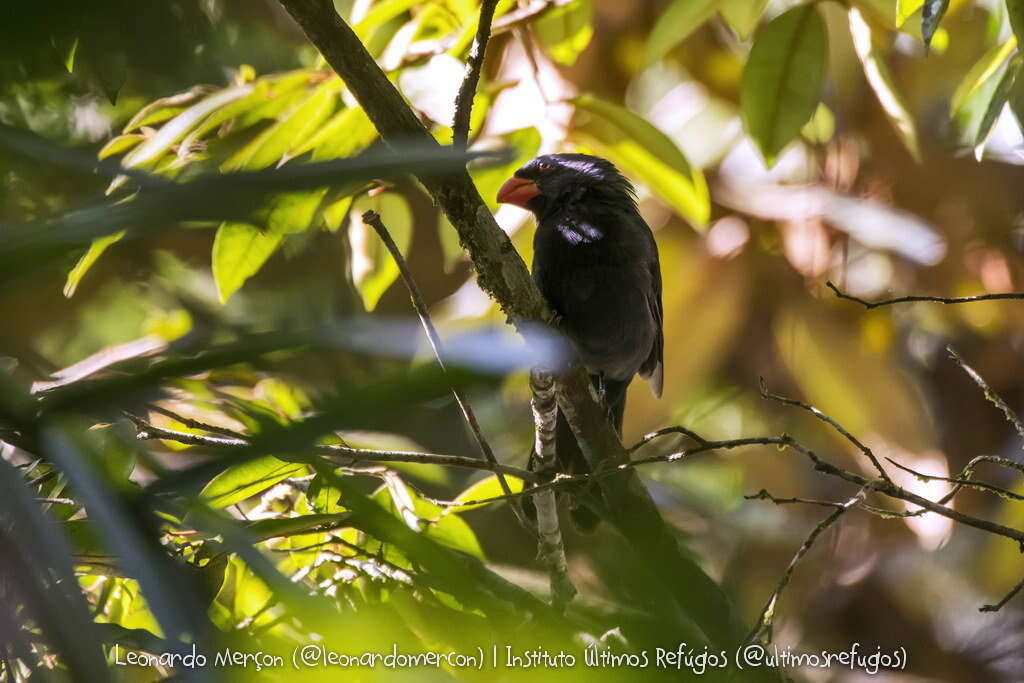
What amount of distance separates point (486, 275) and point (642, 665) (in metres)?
1.59

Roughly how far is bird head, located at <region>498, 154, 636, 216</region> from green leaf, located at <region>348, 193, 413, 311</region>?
64cm

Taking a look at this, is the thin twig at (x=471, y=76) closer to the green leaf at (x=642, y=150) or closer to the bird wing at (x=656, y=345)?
the green leaf at (x=642, y=150)

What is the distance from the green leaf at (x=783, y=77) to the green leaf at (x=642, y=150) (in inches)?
11.2

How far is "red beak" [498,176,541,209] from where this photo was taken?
3.46 meters

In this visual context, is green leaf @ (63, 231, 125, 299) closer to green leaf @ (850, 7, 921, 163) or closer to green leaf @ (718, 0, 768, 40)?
green leaf @ (718, 0, 768, 40)

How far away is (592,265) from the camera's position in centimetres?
324

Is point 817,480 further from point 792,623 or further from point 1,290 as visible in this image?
point 1,290

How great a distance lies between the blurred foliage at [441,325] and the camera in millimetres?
558

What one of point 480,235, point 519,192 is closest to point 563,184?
point 519,192

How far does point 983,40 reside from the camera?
3750mm

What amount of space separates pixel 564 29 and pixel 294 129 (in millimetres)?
976

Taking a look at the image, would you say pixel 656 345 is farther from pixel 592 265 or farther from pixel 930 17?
pixel 930 17

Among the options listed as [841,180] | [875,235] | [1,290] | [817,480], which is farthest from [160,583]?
[817,480]

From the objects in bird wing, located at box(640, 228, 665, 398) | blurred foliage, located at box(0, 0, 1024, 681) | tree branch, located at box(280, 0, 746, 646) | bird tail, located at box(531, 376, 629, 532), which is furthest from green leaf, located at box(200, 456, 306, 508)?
bird wing, located at box(640, 228, 665, 398)
